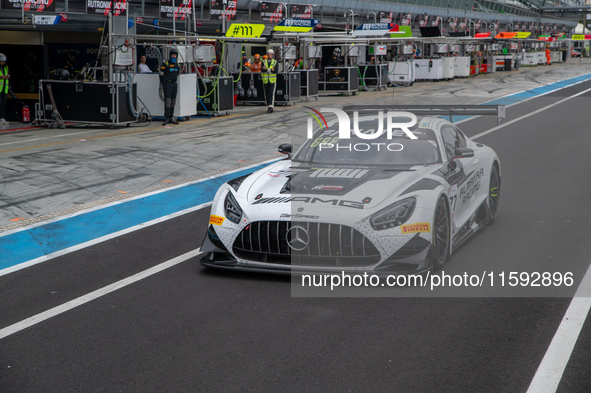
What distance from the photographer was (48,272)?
23.8 ft

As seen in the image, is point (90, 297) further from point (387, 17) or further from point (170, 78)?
point (387, 17)

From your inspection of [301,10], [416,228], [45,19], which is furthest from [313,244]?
[301,10]

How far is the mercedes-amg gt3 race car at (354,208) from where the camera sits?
20.7ft

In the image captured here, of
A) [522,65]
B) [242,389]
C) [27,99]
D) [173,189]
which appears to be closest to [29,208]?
[173,189]

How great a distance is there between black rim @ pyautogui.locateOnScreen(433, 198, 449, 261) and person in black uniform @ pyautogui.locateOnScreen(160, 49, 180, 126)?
15.2 m

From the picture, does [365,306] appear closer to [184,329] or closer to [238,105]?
[184,329]

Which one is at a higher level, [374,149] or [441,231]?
[374,149]

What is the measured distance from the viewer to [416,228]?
636cm

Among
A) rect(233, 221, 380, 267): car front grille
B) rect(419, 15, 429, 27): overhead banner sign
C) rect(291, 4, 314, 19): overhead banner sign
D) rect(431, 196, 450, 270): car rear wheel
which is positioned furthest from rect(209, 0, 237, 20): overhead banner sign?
rect(419, 15, 429, 27): overhead banner sign

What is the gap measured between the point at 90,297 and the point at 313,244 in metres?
1.95

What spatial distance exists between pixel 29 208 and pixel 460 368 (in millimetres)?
7461

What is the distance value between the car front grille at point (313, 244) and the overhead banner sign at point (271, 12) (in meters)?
34.6

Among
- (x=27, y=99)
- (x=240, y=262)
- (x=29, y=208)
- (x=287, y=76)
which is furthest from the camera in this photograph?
(x=287, y=76)

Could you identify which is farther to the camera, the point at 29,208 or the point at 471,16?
the point at 471,16
